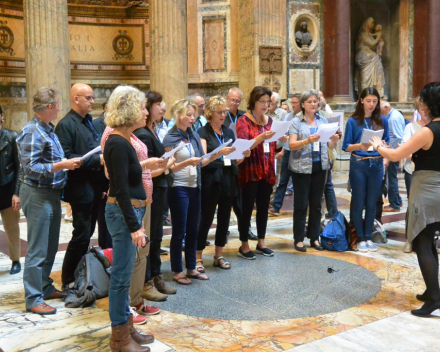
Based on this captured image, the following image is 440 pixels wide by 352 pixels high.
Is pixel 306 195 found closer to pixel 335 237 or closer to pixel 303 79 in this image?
pixel 335 237

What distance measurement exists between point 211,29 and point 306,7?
2.42 meters

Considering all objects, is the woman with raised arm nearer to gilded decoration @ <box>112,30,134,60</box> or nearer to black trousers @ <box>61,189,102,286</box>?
black trousers @ <box>61,189,102,286</box>

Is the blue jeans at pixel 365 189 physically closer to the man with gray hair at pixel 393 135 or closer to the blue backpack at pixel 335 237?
the blue backpack at pixel 335 237

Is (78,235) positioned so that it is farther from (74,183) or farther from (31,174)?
(31,174)

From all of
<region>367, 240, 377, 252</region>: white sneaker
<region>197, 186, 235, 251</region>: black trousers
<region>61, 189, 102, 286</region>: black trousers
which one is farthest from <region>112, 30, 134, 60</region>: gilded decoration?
<region>61, 189, 102, 286</region>: black trousers

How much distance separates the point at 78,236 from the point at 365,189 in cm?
330

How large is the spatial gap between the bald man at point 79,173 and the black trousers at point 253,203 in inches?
65.2

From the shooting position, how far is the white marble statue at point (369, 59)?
1340 centimetres

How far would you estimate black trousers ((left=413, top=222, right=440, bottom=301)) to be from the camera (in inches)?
152

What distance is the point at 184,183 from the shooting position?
14.7 ft

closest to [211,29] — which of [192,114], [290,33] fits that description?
[290,33]

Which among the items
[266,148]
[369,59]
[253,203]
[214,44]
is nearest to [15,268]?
[253,203]

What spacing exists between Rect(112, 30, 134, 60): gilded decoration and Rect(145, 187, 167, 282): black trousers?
9.61 meters

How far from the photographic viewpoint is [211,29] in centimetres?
1216
